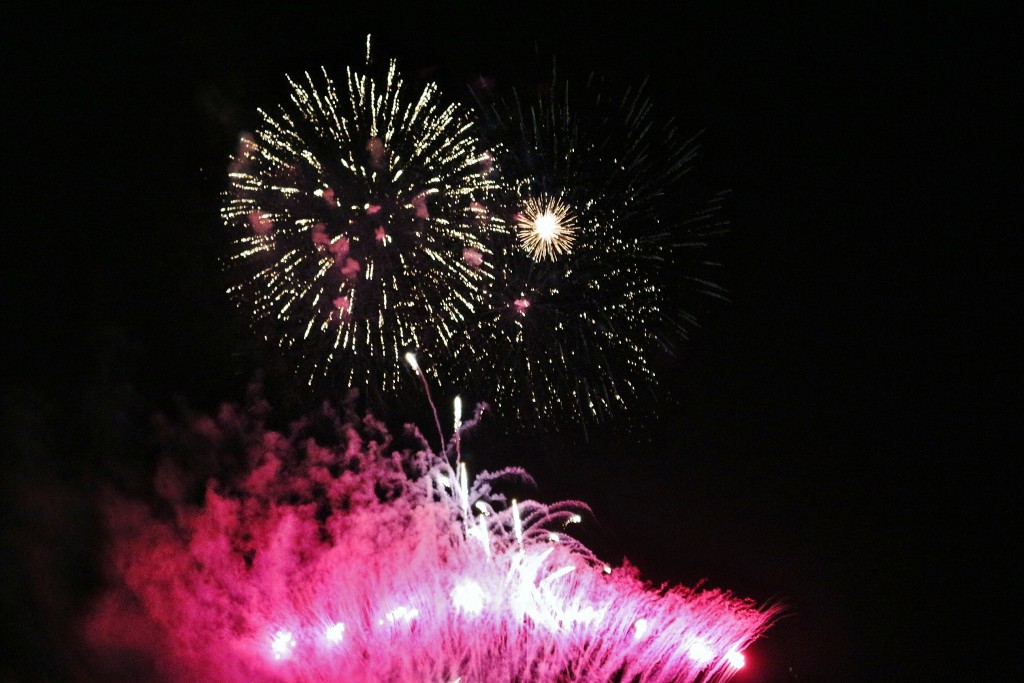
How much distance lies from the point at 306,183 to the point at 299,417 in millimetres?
4263

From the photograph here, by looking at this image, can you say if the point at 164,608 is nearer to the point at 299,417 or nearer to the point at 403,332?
the point at 299,417

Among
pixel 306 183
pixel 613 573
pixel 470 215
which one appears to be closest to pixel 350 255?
pixel 306 183

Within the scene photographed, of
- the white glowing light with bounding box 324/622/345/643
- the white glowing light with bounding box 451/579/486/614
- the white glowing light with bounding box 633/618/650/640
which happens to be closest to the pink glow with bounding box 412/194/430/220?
the white glowing light with bounding box 451/579/486/614

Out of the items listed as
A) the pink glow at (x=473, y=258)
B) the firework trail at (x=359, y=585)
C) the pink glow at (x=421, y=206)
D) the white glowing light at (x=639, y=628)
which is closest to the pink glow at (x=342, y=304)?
the pink glow at (x=421, y=206)

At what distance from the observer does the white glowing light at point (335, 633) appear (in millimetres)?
8867

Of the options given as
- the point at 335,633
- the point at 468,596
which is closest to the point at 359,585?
the point at 335,633

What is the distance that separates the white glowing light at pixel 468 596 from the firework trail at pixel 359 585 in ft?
0.07

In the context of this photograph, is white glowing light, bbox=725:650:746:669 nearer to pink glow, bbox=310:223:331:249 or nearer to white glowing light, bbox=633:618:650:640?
white glowing light, bbox=633:618:650:640

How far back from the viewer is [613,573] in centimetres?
1093

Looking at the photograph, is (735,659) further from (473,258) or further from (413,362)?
(473,258)

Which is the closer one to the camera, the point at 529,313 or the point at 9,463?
the point at 529,313

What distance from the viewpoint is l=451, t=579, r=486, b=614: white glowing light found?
28.6 feet

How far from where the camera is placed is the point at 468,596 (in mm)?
8797

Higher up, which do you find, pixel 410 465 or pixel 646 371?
pixel 646 371
